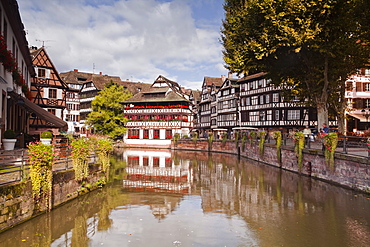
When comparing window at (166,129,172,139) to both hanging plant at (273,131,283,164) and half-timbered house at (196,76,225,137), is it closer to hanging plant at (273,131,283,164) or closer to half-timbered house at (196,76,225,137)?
half-timbered house at (196,76,225,137)

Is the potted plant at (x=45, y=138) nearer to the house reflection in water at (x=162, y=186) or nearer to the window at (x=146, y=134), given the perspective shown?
the house reflection in water at (x=162, y=186)

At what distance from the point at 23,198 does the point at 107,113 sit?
49387mm

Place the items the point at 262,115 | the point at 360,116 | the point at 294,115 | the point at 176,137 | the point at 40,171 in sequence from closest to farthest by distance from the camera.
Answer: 1. the point at 40,171
2. the point at 360,116
3. the point at 294,115
4. the point at 262,115
5. the point at 176,137

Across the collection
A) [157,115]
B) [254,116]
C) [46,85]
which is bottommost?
[254,116]

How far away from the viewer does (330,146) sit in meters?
18.7

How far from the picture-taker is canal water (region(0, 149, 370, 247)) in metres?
9.66

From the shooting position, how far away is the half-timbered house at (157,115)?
5969 centimetres

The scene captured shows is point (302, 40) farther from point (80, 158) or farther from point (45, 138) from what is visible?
point (45, 138)

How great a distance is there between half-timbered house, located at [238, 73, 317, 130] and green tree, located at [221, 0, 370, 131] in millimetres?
16394

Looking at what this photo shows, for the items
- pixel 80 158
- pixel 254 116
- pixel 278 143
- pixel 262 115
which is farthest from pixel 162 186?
pixel 254 116

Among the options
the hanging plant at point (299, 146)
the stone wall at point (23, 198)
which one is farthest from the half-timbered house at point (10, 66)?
the hanging plant at point (299, 146)

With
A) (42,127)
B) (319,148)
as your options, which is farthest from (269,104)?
(42,127)

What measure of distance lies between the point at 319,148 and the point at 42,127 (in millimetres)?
23065

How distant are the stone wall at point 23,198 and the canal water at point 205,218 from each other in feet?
0.93
